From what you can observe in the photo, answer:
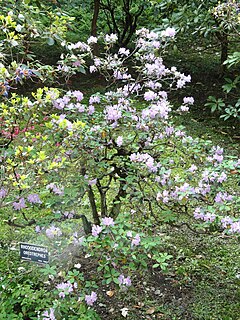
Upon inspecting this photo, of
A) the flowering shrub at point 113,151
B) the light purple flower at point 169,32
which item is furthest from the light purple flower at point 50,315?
the light purple flower at point 169,32

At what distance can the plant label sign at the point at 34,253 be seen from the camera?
2098mm

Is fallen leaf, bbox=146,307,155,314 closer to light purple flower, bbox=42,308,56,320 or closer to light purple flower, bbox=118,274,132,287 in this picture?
light purple flower, bbox=118,274,132,287

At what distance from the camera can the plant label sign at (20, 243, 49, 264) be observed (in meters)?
2.10

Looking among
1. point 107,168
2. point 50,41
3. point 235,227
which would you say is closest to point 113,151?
Result: point 107,168

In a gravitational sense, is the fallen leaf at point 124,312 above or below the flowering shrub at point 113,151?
below

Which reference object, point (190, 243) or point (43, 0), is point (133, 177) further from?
point (43, 0)

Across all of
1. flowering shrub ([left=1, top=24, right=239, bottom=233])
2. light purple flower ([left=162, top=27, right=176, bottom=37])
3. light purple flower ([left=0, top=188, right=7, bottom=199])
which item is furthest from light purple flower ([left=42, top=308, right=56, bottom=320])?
light purple flower ([left=162, top=27, right=176, bottom=37])

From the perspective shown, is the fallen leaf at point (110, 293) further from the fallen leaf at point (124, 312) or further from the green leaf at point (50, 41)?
the green leaf at point (50, 41)

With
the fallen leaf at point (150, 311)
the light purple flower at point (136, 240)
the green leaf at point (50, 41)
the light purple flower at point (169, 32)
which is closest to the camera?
the light purple flower at point (136, 240)

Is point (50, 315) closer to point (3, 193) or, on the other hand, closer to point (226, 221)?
point (3, 193)

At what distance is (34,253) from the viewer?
2133mm

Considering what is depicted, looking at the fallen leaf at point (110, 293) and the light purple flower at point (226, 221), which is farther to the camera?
the fallen leaf at point (110, 293)

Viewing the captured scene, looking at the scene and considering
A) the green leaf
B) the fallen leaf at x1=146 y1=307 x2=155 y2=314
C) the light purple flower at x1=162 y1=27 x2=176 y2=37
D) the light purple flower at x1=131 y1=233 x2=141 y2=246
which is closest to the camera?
the light purple flower at x1=131 y1=233 x2=141 y2=246

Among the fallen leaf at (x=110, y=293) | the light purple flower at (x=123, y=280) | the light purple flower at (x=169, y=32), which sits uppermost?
the light purple flower at (x=169, y=32)
